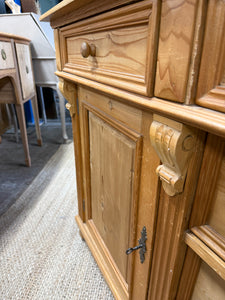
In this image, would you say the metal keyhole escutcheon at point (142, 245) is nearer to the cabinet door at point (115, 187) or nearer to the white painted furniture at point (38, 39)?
the cabinet door at point (115, 187)

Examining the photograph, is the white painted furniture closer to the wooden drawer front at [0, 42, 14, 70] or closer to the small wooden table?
the small wooden table

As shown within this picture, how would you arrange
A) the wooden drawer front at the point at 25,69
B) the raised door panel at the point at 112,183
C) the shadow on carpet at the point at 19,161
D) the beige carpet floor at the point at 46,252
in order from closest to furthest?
the raised door panel at the point at 112,183 < the beige carpet floor at the point at 46,252 < the shadow on carpet at the point at 19,161 < the wooden drawer front at the point at 25,69

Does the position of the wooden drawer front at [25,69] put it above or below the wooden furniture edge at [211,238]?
above

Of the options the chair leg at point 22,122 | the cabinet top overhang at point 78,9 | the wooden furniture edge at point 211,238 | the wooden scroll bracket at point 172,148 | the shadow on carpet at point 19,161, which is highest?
the cabinet top overhang at point 78,9

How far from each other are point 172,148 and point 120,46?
0.22 meters

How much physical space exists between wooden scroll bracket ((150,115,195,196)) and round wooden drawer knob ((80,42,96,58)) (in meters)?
0.26

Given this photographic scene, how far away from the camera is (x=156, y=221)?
43 centimetres

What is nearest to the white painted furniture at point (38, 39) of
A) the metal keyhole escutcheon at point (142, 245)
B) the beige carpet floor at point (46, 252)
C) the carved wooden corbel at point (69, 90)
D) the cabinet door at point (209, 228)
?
the beige carpet floor at point (46, 252)

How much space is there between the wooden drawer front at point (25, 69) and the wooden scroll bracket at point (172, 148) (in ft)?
4.59

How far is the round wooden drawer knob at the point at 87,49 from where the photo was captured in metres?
0.48

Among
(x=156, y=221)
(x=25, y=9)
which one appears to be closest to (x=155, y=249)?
(x=156, y=221)

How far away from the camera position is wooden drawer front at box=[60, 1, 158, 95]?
33 centimetres

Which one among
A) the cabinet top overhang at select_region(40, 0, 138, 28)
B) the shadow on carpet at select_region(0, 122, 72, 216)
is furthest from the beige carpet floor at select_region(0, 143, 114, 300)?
the cabinet top overhang at select_region(40, 0, 138, 28)

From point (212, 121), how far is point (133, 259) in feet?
1.45
